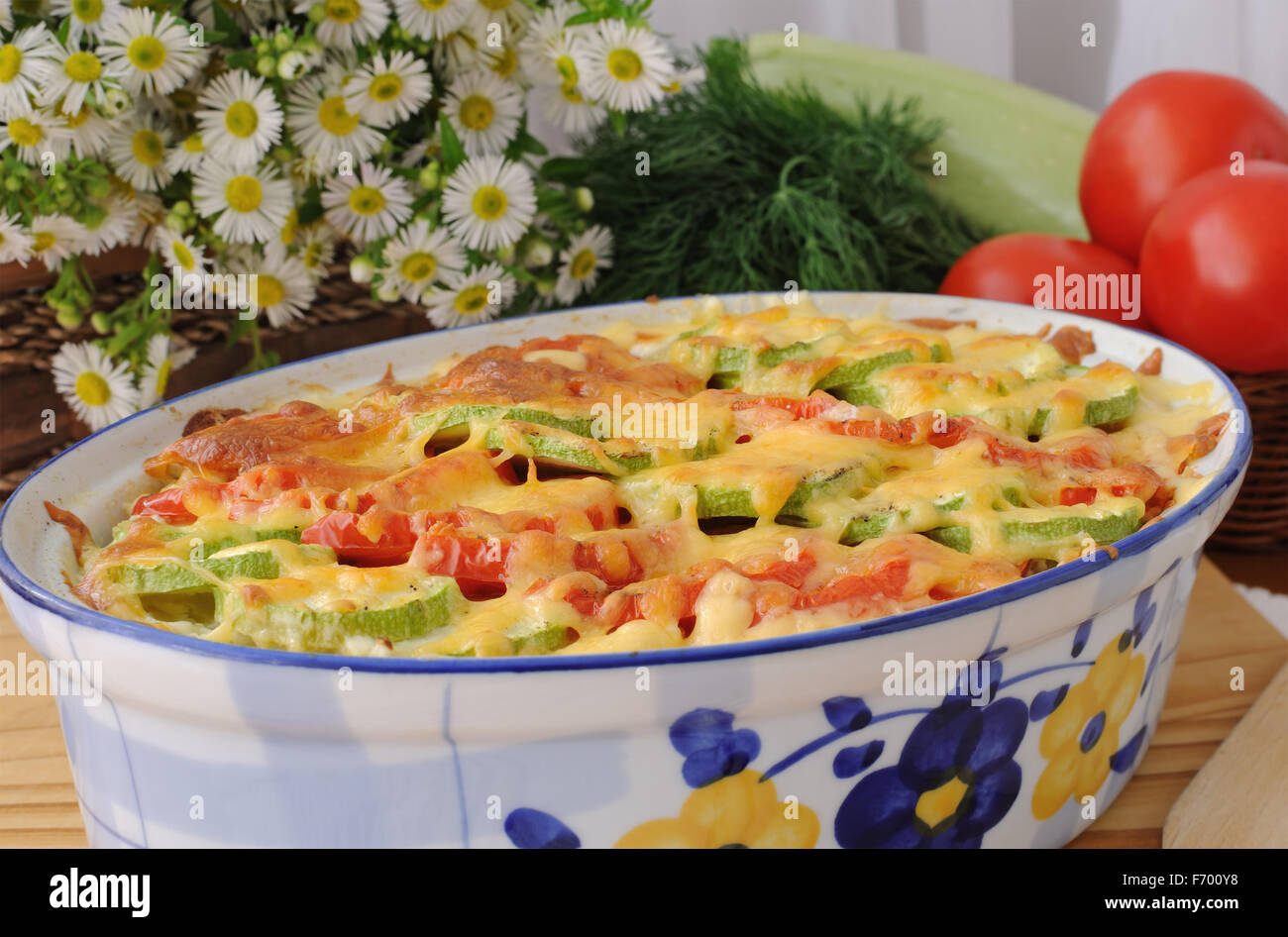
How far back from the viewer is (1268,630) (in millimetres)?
1523

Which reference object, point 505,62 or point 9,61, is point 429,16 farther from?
point 9,61

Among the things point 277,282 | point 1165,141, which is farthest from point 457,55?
point 1165,141

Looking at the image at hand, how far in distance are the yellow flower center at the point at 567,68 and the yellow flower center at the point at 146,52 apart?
1.67 ft

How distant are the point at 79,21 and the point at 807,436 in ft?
3.29

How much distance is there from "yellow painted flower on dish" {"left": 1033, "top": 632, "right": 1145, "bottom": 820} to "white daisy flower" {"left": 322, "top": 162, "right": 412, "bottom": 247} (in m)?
1.10

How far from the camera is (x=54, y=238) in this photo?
160cm

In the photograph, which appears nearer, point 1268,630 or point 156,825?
point 156,825

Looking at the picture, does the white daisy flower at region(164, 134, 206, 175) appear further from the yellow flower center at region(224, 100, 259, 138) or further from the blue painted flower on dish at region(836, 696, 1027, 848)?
the blue painted flower on dish at region(836, 696, 1027, 848)

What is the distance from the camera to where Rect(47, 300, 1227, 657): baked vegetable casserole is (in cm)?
96

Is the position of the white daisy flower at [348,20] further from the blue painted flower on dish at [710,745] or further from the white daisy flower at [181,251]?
the blue painted flower on dish at [710,745]

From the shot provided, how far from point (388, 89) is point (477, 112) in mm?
139
